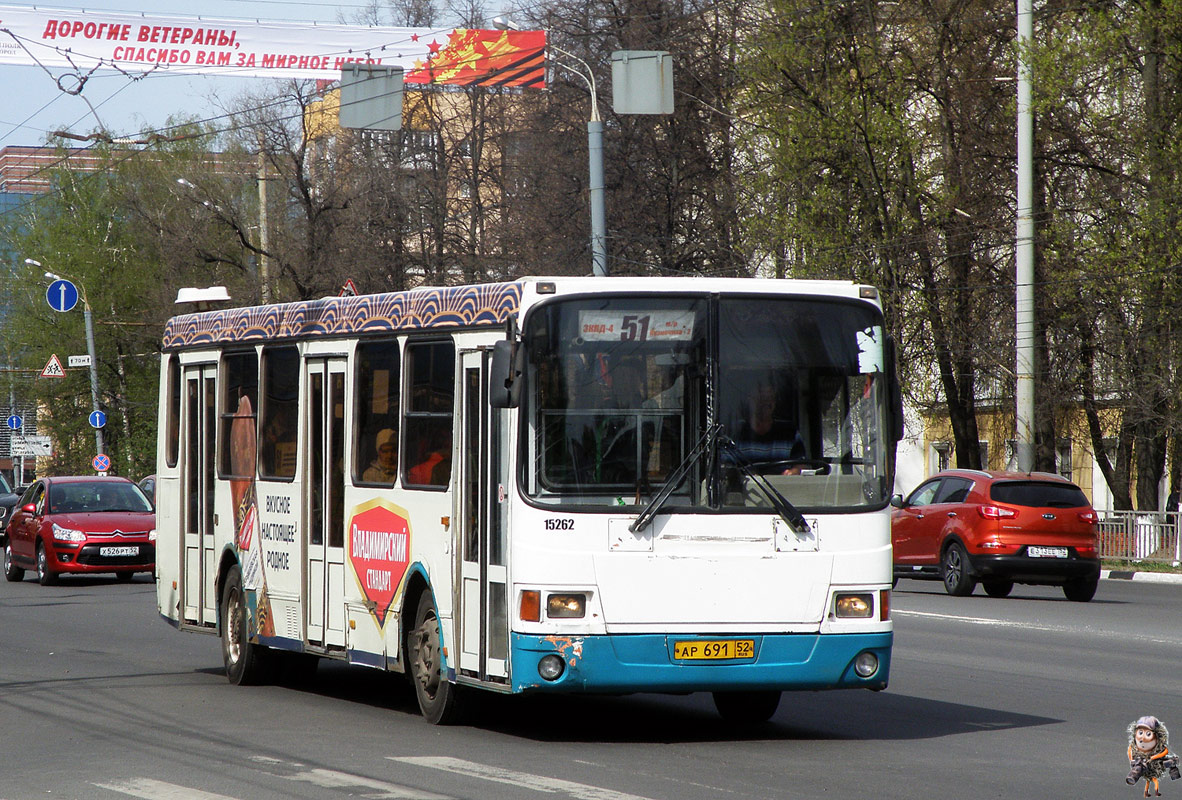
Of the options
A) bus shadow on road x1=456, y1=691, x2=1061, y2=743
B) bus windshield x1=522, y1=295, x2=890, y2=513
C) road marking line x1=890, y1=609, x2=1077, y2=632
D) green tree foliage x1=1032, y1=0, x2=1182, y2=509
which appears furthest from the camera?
green tree foliage x1=1032, y1=0, x2=1182, y2=509

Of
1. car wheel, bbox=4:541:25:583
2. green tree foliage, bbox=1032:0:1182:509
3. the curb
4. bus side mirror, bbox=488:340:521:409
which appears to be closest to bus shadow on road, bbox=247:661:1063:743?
bus side mirror, bbox=488:340:521:409

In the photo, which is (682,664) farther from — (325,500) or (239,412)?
(239,412)

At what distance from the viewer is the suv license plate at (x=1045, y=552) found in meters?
24.3

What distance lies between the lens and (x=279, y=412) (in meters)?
13.4

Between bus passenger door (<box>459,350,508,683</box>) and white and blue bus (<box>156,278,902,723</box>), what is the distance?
2cm

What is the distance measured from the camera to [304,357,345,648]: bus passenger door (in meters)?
12.4

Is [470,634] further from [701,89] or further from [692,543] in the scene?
[701,89]

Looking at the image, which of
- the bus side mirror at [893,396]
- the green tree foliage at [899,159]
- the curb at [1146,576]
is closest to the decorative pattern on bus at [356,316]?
the bus side mirror at [893,396]

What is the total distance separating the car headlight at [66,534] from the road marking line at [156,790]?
1922 cm

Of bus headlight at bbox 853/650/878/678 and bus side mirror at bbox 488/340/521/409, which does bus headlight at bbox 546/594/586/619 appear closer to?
bus side mirror at bbox 488/340/521/409

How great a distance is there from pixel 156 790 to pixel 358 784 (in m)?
0.94

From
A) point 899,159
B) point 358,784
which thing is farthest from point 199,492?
point 899,159

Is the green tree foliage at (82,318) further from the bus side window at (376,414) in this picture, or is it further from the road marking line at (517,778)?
the road marking line at (517,778)

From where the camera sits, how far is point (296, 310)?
1330cm
